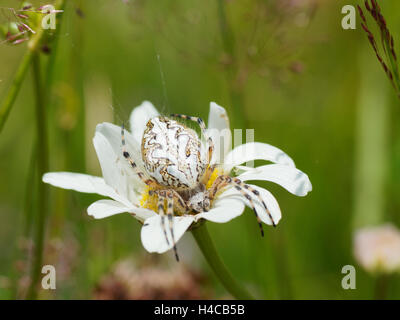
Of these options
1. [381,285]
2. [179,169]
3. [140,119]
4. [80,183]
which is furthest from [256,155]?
[381,285]

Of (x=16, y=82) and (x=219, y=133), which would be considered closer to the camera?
(x=16, y=82)

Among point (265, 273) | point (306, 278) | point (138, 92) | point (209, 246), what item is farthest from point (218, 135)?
point (138, 92)

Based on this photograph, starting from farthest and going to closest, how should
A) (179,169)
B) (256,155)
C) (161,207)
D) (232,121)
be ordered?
(232,121), (256,155), (179,169), (161,207)

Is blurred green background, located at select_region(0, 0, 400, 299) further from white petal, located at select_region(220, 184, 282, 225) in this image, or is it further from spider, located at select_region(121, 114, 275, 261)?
white petal, located at select_region(220, 184, 282, 225)

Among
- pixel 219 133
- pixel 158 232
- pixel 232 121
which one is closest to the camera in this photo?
pixel 158 232

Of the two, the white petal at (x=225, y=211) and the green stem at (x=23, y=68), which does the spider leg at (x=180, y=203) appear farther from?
the green stem at (x=23, y=68)

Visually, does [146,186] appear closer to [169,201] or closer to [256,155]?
[169,201]
